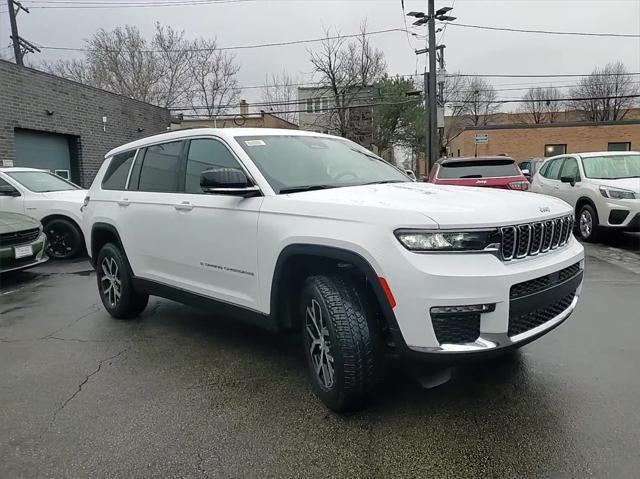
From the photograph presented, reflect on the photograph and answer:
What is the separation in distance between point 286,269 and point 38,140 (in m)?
13.6

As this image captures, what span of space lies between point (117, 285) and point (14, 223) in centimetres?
323

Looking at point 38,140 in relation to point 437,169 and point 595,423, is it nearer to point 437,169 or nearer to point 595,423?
point 437,169

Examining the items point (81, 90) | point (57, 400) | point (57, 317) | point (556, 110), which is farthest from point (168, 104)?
point (556, 110)

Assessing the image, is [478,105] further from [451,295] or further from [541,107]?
[451,295]

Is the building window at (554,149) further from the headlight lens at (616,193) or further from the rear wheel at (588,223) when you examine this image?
the headlight lens at (616,193)

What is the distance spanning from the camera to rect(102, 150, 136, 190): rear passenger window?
4922 mm

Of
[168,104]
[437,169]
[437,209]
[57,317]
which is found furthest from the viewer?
[168,104]

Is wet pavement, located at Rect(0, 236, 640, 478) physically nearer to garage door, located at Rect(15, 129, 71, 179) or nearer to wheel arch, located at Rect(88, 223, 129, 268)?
wheel arch, located at Rect(88, 223, 129, 268)

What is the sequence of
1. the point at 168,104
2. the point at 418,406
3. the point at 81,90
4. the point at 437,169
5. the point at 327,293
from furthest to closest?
the point at 168,104 → the point at 81,90 → the point at 437,169 → the point at 418,406 → the point at 327,293

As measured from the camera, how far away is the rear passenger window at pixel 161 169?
14.0 feet

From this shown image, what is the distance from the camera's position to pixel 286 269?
10.3 ft

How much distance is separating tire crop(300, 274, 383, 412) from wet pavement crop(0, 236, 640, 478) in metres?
0.19

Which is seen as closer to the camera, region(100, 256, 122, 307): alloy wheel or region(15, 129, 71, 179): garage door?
region(100, 256, 122, 307): alloy wheel

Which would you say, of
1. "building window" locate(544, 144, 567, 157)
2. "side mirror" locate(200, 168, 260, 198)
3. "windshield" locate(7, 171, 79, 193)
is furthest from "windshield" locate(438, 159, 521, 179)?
"building window" locate(544, 144, 567, 157)
